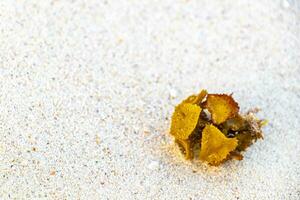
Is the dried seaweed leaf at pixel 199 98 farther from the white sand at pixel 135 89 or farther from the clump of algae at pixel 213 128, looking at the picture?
the white sand at pixel 135 89

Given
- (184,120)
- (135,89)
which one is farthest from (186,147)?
(135,89)

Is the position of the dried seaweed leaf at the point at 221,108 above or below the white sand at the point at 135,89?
above

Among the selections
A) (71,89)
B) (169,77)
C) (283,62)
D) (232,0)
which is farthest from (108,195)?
(232,0)

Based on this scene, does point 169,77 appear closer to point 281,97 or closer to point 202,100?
point 202,100

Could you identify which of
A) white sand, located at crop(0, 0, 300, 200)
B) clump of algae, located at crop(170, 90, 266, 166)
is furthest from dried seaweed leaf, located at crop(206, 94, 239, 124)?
white sand, located at crop(0, 0, 300, 200)

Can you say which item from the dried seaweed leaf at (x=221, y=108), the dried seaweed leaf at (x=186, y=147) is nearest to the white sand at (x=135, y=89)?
the dried seaweed leaf at (x=186, y=147)

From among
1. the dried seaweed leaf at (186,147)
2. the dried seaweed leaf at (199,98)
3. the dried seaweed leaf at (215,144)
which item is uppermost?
the dried seaweed leaf at (199,98)

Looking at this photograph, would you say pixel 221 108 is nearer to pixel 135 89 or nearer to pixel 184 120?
pixel 184 120
